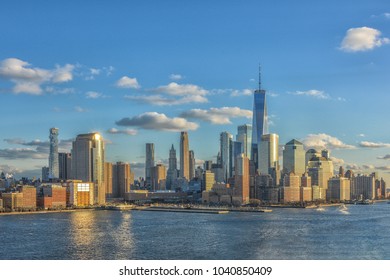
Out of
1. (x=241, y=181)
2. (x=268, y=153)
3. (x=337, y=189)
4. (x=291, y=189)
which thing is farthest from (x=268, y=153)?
(x=241, y=181)

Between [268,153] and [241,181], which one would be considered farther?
[268,153]

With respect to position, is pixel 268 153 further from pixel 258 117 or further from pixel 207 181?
pixel 207 181

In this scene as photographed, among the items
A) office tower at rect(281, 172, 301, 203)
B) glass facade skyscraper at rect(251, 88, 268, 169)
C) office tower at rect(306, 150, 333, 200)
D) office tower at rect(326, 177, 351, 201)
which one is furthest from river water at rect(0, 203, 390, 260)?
glass facade skyscraper at rect(251, 88, 268, 169)

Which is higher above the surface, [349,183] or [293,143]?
[293,143]

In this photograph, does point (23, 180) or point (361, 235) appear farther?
point (23, 180)

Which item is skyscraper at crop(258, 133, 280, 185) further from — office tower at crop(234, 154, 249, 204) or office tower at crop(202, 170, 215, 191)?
office tower at crop(234, 154, 249, 204)
